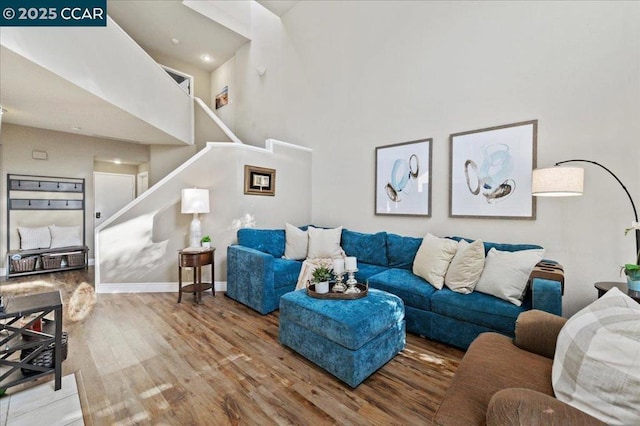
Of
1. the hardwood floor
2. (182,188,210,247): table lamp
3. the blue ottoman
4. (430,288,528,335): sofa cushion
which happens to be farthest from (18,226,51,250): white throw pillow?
(430,288,528,335): sofa cushion

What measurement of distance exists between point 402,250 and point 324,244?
3.54ft

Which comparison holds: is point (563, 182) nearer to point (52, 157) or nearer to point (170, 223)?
point (170, 223)

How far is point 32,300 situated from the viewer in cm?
184

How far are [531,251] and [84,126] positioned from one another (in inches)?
248

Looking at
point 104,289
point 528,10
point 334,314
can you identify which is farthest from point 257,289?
point 528,10

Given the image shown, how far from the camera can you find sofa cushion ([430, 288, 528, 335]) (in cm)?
217

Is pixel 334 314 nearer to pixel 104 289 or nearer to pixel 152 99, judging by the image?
pixel 104 289

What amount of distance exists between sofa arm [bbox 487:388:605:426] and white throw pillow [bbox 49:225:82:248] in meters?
6.91

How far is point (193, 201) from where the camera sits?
364cm

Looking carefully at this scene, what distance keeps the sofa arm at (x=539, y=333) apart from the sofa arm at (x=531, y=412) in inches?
26.8

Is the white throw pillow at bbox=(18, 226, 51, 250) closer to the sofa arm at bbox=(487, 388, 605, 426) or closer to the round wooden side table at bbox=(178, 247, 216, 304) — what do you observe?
the round wooden side table at bbox=(178, 247, 216, 304)

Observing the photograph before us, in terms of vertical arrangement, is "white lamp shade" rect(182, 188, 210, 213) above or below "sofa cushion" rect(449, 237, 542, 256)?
above

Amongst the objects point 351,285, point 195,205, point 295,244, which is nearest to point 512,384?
point 351,285

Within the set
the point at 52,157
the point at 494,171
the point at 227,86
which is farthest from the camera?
the point at 227,86
